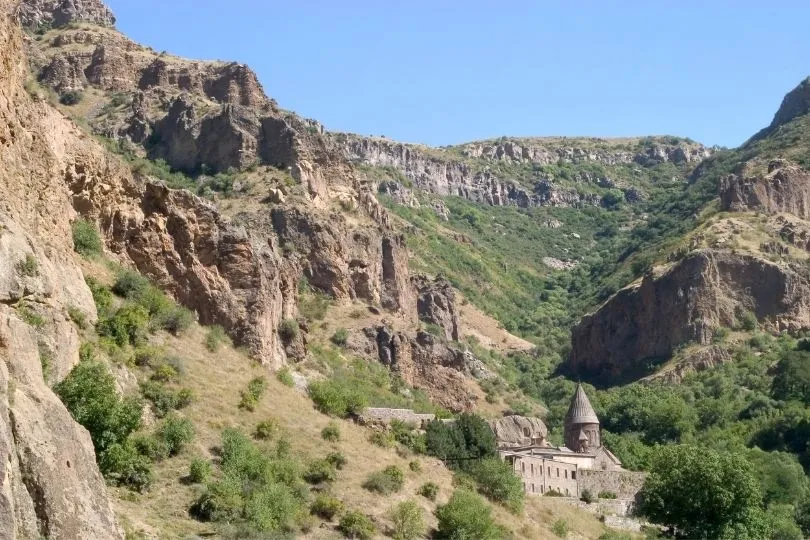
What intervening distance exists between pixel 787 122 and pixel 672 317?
69.5 m

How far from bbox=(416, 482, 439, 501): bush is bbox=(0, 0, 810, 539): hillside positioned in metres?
0.13

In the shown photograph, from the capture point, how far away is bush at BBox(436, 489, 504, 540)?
43.4 m

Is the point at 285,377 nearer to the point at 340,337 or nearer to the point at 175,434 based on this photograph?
the point at 175,434

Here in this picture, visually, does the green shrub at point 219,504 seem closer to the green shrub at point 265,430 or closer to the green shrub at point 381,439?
the green shrub at point 265,430

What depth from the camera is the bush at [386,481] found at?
43.7 m

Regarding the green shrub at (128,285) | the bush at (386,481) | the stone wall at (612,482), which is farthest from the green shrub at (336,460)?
the stone wall at (612,482)

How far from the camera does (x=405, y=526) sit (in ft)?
136

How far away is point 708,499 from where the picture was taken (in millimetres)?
61625

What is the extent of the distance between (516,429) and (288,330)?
22777 millimetres

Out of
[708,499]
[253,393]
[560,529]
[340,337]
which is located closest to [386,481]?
[253,393]

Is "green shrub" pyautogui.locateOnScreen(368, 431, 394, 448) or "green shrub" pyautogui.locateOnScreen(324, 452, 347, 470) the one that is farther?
"green shrub" pyautogui.locateOnScreen(368, 431, 394, 448)

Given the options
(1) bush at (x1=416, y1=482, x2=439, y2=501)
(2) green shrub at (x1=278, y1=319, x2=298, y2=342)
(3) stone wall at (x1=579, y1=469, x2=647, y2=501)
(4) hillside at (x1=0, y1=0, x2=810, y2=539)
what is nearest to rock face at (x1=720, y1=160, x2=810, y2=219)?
(4) hillside at (x1=0, y1=0, x2=810, y2=539)

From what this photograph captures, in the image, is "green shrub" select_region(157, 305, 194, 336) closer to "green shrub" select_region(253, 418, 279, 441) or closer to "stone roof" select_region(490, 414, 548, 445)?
"green shrub" select_region(253, 418, 279, 441)

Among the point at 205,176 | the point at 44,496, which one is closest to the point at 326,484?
the point at 44,496
